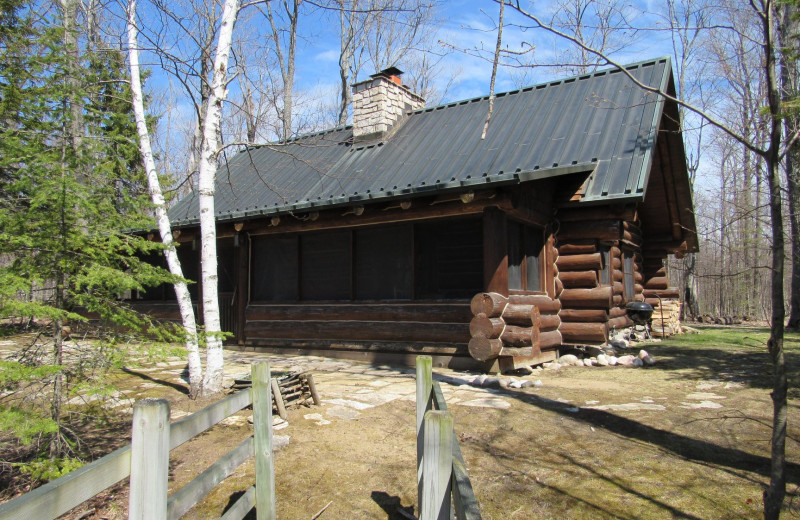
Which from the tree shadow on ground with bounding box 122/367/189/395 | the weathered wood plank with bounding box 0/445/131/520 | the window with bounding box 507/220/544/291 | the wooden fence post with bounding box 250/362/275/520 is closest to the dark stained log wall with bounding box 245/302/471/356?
the window with bounding box 507/220/544/291

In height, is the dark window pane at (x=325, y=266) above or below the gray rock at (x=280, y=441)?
above

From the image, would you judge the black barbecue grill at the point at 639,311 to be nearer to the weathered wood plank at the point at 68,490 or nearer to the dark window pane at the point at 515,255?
the dark window pane at the point at 515,255

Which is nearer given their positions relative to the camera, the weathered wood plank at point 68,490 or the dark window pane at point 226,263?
the weathered wood plank at point 68,490

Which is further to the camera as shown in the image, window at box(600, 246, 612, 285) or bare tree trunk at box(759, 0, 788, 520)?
window at box(600, 246, 612, 285)

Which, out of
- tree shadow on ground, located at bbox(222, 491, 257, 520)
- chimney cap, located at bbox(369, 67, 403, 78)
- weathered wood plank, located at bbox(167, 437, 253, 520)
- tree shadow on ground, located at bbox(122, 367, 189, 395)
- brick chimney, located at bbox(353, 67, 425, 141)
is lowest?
tree shadow on ground, located at bbox(222, 491, 257, 520)

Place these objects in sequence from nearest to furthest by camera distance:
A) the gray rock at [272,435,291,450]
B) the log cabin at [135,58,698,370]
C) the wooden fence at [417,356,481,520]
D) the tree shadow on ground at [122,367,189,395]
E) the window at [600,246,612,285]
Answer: the wooden fence at [417,356,481,520], the gray rock at [272,435,291,450], the tree shadow on ground at [122,367,189,395], the log cabin at [135,58,698,370], the window at [600,246,612,285]

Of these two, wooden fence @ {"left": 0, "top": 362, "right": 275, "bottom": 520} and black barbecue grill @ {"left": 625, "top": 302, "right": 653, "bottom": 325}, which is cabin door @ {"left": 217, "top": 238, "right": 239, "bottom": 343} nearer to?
black barbecue grill @ {"left": 625, "top": 302, "right": 653, "bottom": 325}

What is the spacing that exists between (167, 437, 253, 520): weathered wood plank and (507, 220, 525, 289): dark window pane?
616 centimetres

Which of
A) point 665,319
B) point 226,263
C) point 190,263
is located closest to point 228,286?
point 226,263

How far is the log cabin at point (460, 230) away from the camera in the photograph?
8.42 meters

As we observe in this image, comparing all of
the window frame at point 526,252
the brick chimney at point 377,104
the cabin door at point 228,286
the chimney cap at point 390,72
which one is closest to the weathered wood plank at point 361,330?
the cabin door at point 228,286

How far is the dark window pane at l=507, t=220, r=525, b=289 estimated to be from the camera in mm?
8672

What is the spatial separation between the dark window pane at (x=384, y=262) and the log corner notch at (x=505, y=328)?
2.01 m

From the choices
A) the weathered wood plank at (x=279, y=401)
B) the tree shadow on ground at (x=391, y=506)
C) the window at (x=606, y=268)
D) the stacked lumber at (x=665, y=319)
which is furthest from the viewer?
the stacked lumber at (x=665, y=319)
